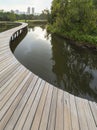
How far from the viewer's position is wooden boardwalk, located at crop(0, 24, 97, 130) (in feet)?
9.73

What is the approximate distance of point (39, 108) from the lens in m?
3.47

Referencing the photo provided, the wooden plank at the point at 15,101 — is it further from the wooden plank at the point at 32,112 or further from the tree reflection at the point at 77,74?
the tree reflection at the point at 77,74

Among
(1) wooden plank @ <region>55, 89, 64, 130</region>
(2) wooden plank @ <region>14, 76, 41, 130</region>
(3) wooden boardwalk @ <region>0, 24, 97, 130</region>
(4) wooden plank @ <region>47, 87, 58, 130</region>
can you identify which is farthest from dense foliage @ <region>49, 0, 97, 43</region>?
(4) wooden plank @ <region>47, 87, 58, 130</region>

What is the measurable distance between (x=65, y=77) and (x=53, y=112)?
457cm

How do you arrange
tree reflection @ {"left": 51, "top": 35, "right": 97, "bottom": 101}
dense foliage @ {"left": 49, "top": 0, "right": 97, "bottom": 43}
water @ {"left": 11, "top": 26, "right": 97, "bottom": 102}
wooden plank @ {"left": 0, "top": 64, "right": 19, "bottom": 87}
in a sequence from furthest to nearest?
1. dense foliage @ {"left": 49, "top": 0, "right": 97, "bottom": 43}
2. water @ {"left": 11, "top": 26, "right": 97, "bottom": 102}
3. tree reflection @ {"left": 51, "top": 35, "right": 97, "bottom": 101}
4. wooden plank @ {"left": 0, "top": 64, "right": 19, "bottom": 87}

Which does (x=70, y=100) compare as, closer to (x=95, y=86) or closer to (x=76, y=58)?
(x=95, y=86)

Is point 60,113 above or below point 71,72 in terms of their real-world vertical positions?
above

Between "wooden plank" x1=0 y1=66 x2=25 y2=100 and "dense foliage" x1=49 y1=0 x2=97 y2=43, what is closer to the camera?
"wooden plank" x1=0 y1=66 x2=25 y2=100

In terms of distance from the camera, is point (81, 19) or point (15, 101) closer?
point (15, 101)

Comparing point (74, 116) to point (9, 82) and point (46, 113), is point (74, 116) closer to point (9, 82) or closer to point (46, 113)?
point (46, 113)

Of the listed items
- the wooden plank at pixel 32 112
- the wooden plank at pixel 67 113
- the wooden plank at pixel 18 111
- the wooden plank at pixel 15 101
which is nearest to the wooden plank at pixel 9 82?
the wooden plank at pixel 15 101

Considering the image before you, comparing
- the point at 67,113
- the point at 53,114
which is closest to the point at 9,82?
the point at 53,114

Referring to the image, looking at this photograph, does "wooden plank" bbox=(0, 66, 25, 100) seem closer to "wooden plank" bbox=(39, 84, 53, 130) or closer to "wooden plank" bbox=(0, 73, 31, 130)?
"wooden plank" bbox=(0, 73, 31, 130)

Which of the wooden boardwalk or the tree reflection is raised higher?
the wooden boardwalk
